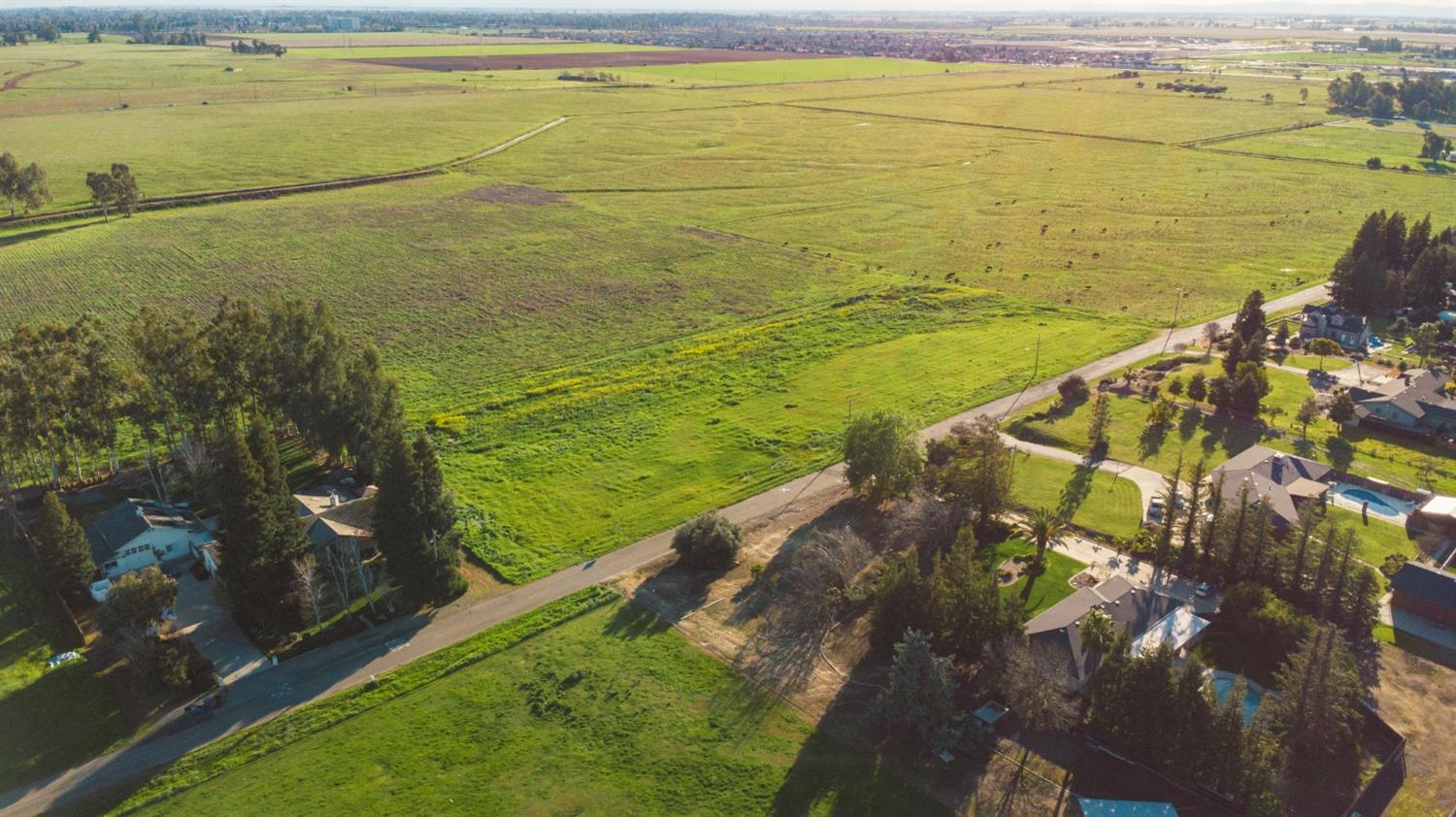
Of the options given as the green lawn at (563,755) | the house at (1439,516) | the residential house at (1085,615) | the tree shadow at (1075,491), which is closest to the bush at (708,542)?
the green lawn at (563,755)

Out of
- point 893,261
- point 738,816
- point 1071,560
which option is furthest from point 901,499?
point 893,261

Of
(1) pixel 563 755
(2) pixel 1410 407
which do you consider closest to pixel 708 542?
(1) pixel 563 755

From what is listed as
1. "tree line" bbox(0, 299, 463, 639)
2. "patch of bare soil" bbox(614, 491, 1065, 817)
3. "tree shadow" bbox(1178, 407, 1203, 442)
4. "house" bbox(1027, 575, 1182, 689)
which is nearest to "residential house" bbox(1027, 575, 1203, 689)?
"house" bbox(1027, 575, 1182, 689)

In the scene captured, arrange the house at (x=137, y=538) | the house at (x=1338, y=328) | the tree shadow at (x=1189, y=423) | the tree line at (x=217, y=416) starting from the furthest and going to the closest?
the house at (x=1338, y=328)
the tree shadow at (x=1189, y=423)
the house at (x=137, y=538)
the tree line at (x=217, y=416)

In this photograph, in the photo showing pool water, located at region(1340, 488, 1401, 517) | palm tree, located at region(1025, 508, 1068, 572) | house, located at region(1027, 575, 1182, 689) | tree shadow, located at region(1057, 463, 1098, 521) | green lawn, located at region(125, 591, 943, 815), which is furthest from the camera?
tree shadow, located at region(1057, 463, 1098, 521)

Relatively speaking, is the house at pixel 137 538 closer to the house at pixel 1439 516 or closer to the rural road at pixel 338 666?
the rural road at pixel 338 666

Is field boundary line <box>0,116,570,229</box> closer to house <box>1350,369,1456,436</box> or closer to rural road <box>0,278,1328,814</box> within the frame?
rural road <box>0,278,1328,814</box>
